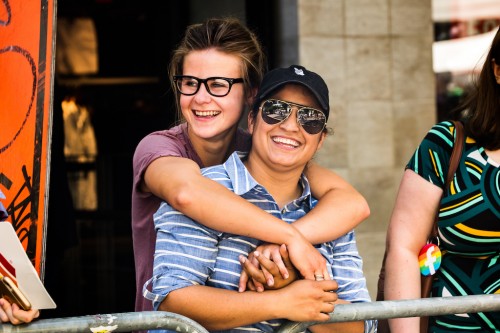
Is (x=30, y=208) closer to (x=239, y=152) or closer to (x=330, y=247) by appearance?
(x=239, y=152)

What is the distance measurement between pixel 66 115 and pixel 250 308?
5.11 meters

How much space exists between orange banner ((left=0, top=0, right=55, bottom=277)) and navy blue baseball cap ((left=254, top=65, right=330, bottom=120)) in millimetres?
864

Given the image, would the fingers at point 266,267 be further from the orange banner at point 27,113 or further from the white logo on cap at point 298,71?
the orange banner at point 27,113

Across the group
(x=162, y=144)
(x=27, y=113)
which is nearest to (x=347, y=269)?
(x=162, y=144)

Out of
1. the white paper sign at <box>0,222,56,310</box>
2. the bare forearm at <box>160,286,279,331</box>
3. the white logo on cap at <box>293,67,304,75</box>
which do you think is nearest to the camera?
the white paper sign at <box>0,222,56,310</box>

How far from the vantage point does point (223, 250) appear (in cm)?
265

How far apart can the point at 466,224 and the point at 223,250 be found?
853 mm

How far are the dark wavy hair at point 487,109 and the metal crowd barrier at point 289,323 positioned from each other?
56cm

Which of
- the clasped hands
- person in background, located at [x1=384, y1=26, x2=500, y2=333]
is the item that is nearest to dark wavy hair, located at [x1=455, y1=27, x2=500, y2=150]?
person in background, located at [x1=384, y1=26, x2=500, y2=333]

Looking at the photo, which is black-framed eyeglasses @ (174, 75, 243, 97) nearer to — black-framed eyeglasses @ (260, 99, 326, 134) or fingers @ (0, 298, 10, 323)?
black-framed eyeglasses @ (260, 99, 326, 134)

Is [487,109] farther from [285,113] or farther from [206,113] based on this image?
[206,113]

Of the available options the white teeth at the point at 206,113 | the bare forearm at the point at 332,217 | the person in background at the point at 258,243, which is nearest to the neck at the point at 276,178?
the person in background at the point at 258,243

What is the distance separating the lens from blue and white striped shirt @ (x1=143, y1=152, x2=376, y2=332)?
8.39ft

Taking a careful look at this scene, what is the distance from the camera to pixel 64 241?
211 inches
